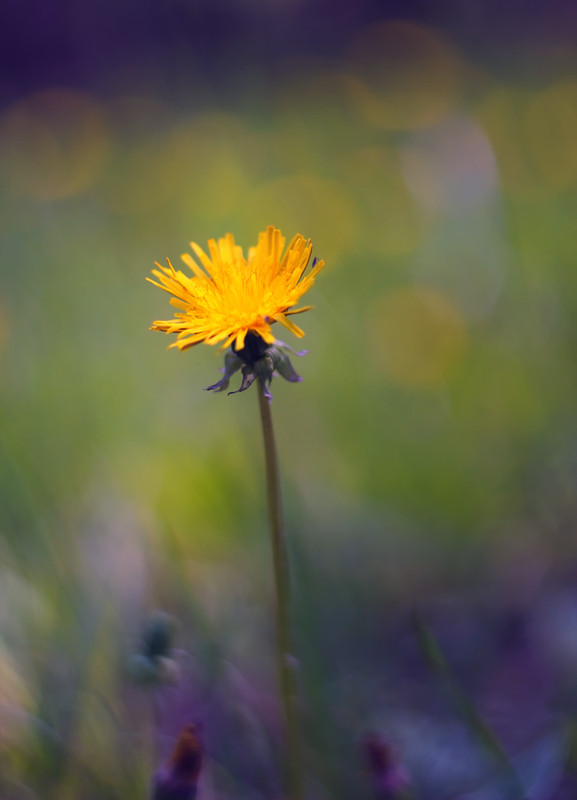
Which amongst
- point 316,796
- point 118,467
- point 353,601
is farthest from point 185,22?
point 316,796

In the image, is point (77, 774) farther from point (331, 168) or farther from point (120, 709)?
point (331, 168)

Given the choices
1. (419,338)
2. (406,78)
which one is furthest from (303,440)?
(406,78)

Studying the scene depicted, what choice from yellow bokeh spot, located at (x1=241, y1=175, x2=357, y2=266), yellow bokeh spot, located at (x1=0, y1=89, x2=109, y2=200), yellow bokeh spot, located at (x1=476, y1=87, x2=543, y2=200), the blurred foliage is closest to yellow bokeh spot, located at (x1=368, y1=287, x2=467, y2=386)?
the blurred foliage

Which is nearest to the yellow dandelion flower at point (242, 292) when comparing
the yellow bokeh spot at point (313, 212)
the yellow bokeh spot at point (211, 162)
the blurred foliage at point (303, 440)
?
the blurred foliage at point (303, 440)

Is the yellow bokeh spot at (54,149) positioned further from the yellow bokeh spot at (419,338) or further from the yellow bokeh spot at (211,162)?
the yellow bokeh spot at (419,338)

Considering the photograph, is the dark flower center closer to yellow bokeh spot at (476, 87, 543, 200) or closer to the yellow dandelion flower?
the yellow dandelion flower

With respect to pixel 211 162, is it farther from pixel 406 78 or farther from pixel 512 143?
pixel 512 143
